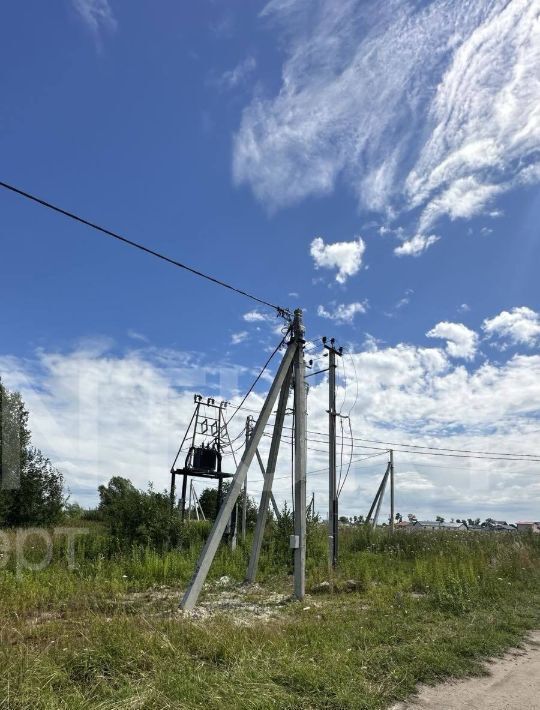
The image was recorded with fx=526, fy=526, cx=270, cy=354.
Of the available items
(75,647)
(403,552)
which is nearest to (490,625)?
(75,647)

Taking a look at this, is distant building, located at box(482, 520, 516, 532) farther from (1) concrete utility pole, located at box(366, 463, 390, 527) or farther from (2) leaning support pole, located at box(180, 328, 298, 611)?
(2) leaning support pole, located at box(180, 328, 298, 611)

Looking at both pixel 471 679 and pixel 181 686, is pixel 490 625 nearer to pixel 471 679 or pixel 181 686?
pixel 471 679

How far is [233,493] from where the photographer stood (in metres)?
8.99

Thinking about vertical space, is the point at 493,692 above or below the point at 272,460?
below

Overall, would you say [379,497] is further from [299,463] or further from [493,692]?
[493,692]

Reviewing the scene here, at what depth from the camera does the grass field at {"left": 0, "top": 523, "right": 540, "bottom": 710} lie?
409 centimetres

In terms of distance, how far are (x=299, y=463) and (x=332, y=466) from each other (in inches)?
156

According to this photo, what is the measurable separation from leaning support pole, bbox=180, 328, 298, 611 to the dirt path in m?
4.28

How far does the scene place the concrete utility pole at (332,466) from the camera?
13.3 m

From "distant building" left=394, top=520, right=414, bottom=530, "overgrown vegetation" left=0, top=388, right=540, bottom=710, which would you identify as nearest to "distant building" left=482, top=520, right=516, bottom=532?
"distant building" left=394, top=520, right=414, bottom=530

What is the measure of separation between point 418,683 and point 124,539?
11.2 metres

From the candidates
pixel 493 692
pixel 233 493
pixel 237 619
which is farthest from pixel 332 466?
pixel 493 692

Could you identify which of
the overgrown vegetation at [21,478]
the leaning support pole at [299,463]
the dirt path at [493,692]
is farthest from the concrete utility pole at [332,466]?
the overgrown vegetation at [21,478]

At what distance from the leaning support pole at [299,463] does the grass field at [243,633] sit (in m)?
0.58
